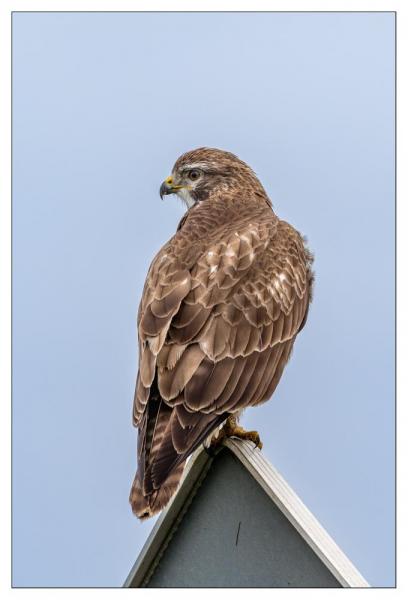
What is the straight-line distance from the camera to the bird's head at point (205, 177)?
7.50 m

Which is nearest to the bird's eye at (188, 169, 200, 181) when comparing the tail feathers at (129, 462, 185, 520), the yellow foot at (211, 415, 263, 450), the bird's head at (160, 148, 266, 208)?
the bird's head at (160, 148, 266, 208)

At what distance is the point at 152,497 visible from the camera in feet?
14.5

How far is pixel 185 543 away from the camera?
4082mm

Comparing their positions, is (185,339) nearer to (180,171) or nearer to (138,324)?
(138,324)

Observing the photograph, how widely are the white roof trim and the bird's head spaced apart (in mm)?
3211

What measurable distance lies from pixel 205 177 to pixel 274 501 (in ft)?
13.8

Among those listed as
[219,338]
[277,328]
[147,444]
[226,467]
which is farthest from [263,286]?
[226,467]

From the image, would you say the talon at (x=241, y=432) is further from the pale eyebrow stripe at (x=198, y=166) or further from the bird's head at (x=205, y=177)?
the pale eyebrow stripe at (x=198, y=166)

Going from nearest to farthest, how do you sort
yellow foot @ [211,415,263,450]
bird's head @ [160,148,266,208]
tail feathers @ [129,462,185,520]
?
tail feathers @ [129,462,185,520] → yellow foot @ [211,415,263,450] → bird's head @ [160,148,266,208]

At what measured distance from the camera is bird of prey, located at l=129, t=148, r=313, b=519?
189 inches

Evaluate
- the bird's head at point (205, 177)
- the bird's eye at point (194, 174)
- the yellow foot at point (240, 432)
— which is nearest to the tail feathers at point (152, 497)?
the yellow foot at point (240, 432)

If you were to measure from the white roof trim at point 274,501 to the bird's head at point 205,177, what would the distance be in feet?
10.5

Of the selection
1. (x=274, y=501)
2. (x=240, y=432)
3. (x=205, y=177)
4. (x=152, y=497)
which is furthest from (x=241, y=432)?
(x=205, y=177)

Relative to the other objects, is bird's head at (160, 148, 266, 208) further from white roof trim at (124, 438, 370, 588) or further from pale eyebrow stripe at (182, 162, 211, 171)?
white roof trim at (124, 438, 370, 588)
